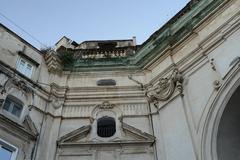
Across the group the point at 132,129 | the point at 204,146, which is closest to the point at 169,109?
the point at 132,129

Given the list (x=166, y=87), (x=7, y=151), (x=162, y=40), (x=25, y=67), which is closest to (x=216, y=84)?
(x=166, y=87)

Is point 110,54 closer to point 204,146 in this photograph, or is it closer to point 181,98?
point 181,98

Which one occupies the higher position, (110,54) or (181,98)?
(110,54)

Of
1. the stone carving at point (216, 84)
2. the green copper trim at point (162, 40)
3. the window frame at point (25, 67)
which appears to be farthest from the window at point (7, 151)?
the stone carving at point (216, 84)

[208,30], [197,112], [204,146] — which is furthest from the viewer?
[208,30]

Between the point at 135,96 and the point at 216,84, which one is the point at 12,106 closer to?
the point at 135,96

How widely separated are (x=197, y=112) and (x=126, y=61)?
16.0 feet

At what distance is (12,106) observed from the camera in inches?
477

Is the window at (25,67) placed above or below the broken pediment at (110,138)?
above

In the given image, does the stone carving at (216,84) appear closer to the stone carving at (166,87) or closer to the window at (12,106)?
the stone carving at (166,87)

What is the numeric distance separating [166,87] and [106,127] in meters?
2.69

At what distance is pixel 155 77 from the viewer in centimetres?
1412

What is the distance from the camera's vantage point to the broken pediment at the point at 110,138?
11922mm

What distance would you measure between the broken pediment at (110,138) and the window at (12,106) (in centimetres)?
174
